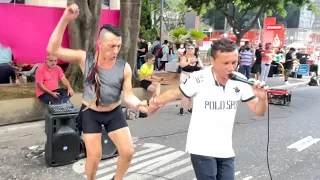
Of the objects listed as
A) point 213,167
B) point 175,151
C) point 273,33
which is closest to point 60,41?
point 213,167

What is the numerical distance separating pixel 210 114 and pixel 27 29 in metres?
7.56

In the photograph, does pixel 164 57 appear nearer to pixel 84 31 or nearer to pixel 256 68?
pixel 256 68

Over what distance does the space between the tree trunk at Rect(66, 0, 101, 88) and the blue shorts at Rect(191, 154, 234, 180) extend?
22.5ft

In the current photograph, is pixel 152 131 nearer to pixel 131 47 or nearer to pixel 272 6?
pixel 131 47

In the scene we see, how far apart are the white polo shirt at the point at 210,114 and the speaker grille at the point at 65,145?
2460 millimetres

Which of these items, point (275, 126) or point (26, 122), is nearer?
point (26, 122)

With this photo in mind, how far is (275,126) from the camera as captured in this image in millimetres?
7895

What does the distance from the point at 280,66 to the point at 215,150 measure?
18260mm

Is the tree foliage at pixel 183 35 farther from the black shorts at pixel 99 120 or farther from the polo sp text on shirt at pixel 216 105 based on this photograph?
the polo sp text on shirt at pixel 216 105

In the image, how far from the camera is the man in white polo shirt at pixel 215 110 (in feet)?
9.28

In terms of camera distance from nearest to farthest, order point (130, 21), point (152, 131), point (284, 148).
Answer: point (284, 148)
point (152, 131)
point (130, 21)

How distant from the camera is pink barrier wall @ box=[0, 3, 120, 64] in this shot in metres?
8.82

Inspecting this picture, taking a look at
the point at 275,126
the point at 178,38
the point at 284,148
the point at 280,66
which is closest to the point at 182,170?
the point at 284,148

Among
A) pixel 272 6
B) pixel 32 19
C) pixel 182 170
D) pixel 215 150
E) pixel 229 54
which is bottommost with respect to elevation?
pixel 182 170
